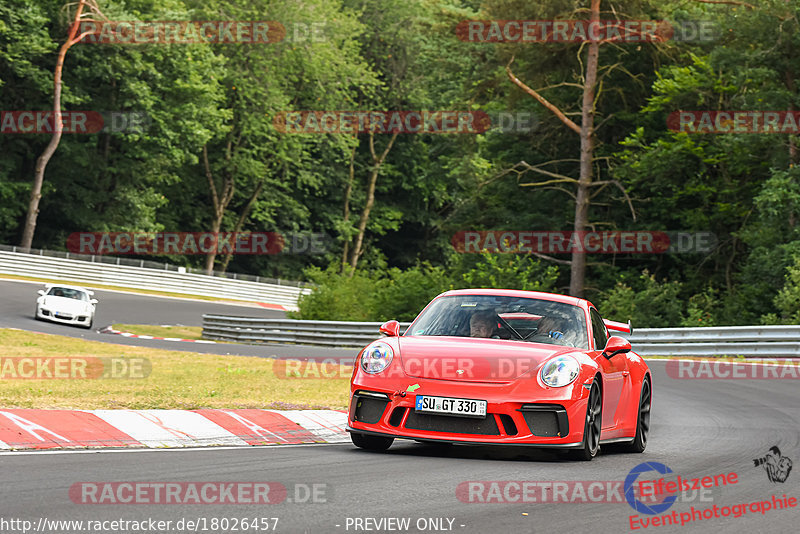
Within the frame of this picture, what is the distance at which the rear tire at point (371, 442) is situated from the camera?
9.49 metres

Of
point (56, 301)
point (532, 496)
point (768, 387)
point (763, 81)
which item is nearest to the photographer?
point (532, 496)

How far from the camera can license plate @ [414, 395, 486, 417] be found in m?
8.77

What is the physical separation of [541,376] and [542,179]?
34403mm

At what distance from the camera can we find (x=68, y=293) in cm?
3553

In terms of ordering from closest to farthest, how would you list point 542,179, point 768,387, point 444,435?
point 444,435
point 768,387
point 542,179

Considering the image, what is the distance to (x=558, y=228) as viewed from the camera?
4100cm

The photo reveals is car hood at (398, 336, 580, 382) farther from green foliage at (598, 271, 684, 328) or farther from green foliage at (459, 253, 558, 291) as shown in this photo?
green foliage at (459, 253, 558, 291)

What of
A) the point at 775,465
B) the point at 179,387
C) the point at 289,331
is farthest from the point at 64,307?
the point at 775,465

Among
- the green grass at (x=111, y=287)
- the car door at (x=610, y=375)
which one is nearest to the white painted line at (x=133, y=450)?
the car door at (x=610, y=375)

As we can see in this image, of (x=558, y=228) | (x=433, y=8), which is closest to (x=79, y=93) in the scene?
(x=433, y=8)

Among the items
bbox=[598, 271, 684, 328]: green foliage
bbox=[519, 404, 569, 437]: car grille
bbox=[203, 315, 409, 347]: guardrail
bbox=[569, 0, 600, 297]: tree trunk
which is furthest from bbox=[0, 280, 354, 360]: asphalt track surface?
bbox=[519, 404, 569, 437]: car grille

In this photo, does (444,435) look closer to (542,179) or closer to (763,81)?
(763,81)

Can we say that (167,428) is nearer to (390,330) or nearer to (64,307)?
(390,330)

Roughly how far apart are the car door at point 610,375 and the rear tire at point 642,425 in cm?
47
